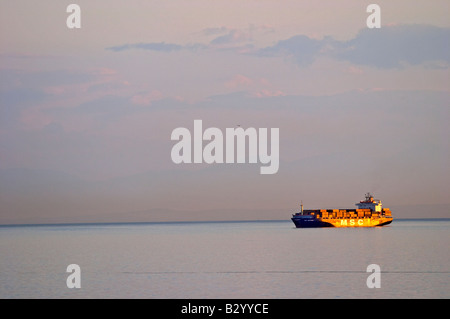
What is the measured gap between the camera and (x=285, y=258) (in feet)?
265

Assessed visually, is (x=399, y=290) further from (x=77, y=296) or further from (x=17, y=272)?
(x=17, y=272)

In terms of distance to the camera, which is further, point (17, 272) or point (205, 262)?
point (205, 262)

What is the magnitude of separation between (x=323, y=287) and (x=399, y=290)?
19.2ft

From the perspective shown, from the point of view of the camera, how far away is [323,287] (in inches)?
2009
